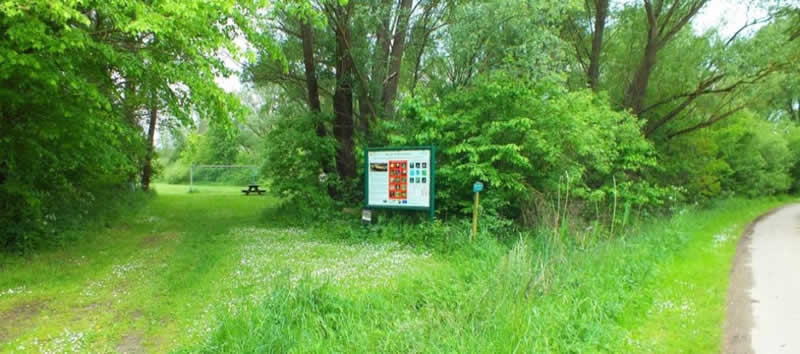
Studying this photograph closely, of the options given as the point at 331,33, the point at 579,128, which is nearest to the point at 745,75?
the point at 579,128

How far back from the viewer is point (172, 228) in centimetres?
1071

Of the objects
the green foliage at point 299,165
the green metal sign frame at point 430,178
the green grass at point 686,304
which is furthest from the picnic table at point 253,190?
the green grass at point 686,304

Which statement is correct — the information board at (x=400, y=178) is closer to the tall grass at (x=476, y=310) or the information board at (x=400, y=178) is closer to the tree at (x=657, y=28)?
the tall grass at (x=476, y=310)

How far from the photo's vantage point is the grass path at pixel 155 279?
4430 mm

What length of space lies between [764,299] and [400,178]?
574 cm

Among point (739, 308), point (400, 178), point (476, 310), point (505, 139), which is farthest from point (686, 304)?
point (400, 178)

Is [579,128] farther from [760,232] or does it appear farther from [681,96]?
[681,96]

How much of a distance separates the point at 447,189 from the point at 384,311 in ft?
15.4

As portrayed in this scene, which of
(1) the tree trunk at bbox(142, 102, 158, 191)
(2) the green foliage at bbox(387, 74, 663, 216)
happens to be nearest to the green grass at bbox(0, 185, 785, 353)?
(2) the green foliage at bbox(387, 74, 663, 216)

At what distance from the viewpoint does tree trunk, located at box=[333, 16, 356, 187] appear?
37.2ft

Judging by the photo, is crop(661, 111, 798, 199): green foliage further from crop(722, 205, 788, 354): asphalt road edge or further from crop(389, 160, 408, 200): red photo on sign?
crop(389, 160, 408, 200): red photo on sign

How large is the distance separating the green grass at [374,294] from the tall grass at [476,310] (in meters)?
0.02

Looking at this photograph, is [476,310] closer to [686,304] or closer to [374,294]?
[374,294]

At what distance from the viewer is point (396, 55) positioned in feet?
36.5
